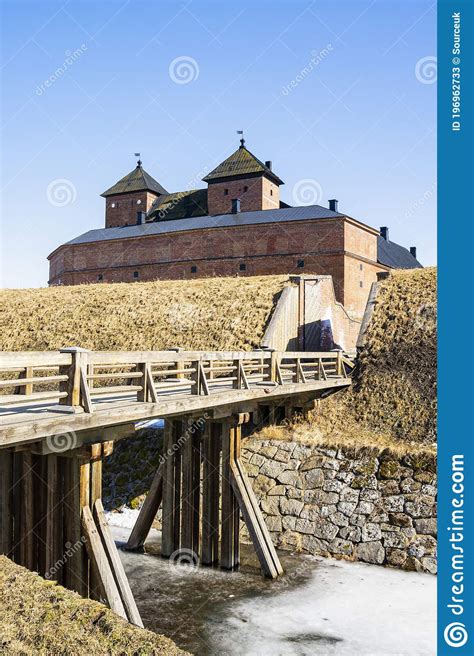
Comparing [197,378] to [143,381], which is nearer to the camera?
[143,381]

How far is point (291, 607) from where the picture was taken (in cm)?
1152

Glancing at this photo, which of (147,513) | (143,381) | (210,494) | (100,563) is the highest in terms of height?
(143,381)

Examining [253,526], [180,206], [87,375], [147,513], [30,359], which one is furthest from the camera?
[180,206]

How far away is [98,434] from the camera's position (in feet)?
28.3

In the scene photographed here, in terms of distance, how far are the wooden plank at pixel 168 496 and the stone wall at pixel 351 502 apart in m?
2.96

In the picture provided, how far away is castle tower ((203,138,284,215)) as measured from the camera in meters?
42.9

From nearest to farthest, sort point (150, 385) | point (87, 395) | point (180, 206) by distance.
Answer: point (87, 395) → point (150, 385) → point (180, 206)

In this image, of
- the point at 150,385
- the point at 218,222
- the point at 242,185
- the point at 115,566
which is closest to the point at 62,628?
the point at 115,566

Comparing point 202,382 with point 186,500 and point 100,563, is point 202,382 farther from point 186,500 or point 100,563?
point 186,500

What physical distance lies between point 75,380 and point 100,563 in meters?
2.89

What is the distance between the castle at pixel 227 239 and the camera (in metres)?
36.6

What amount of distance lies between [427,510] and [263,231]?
26.3 m

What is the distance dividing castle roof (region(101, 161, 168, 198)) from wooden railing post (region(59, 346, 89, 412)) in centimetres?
4452

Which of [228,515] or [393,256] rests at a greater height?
[393,256]
